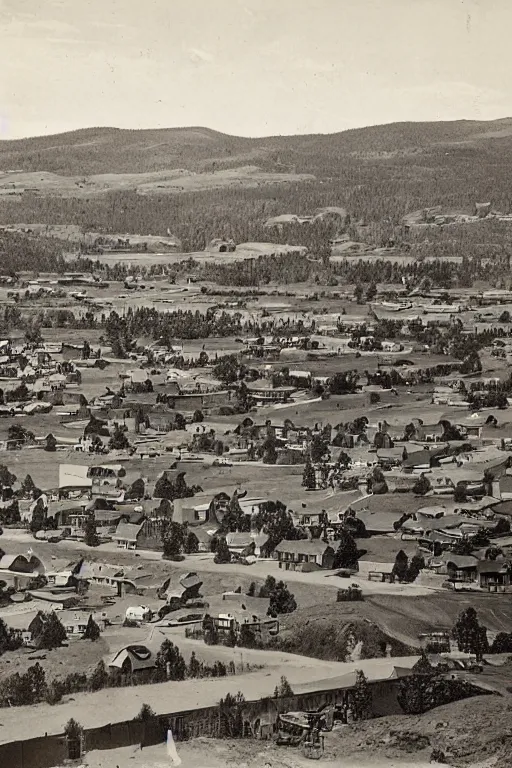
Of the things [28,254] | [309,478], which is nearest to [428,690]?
[309,478]

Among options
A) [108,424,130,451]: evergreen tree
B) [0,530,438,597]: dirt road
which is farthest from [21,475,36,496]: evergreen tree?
[108,424,130,451]: evergreen tree

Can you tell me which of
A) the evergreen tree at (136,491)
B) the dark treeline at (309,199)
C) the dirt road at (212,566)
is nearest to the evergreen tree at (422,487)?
the dirt road at (212,566)

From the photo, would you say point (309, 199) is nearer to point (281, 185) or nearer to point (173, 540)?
point (281, 185)

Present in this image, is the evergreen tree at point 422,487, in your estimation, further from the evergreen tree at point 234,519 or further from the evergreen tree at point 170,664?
the evergreen tree at point 170,664

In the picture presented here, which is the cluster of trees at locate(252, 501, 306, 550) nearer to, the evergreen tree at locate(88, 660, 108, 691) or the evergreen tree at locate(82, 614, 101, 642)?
the evergreen tree at locate(82, 614, 101, 642)

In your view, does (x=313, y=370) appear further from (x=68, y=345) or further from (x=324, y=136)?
(x=324, y=136)

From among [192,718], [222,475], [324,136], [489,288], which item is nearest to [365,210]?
[324,136]
